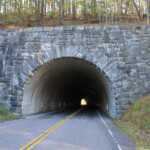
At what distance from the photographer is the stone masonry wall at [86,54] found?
14516mm

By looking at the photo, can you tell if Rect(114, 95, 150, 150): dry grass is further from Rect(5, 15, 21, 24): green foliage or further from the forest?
Rect(5, 15, 21, 24): green foliage

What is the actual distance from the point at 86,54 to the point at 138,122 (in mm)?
6454

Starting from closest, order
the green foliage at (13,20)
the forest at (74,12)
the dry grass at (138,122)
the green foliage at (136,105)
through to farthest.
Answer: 1. the dry grass at (138,122)
2. the green foliage at (136,105)
3. the green foliage at (13,20)
4. the forest at (74,12)

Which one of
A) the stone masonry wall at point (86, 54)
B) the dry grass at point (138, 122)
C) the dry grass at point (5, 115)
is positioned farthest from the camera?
the stone masonry wall at point (86, 54)

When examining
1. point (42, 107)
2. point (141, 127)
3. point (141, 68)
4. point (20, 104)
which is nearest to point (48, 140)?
point (141, 127)

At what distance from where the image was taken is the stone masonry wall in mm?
14516

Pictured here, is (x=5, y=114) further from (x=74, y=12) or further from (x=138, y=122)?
(x=74, y=12)

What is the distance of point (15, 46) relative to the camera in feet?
51.8

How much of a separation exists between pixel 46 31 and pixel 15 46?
2.79m

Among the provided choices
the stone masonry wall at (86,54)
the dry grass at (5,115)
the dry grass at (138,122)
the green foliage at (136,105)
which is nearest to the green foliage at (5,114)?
the dry grass at (5,115)

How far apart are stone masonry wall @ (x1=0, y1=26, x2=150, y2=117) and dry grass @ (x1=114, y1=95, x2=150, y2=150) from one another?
1311mm

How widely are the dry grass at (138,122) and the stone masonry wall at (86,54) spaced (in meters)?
1.31

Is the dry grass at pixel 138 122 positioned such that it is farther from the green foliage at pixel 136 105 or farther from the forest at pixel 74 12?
the forest at pixel 74 12

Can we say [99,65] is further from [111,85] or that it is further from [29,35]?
[29,35]
